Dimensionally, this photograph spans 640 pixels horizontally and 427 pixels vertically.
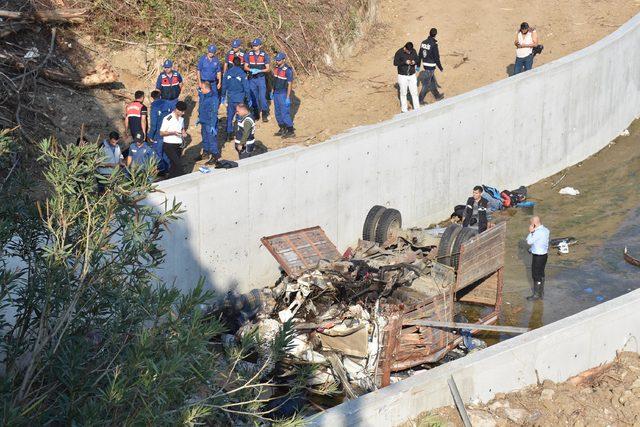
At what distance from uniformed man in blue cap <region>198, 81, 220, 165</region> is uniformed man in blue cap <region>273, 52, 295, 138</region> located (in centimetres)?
151

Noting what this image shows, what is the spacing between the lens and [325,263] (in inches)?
554

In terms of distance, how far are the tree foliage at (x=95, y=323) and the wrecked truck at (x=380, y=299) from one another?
165 inches

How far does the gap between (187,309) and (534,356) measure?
19.0ft

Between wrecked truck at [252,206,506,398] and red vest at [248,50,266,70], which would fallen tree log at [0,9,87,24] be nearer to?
red vest at [248,50,266,70]

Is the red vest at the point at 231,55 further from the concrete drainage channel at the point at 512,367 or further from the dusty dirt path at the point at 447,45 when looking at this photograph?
the concrete drainage channel at the point at 512,367

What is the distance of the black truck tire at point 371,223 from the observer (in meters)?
16.5

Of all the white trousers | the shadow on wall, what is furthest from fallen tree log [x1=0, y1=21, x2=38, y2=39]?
the white trousers

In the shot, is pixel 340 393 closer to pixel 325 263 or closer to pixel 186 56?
pixel 325 263

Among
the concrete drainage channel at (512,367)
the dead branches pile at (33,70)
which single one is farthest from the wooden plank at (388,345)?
the dead branches pile at (33,70)

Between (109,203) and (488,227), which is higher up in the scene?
(109,203)

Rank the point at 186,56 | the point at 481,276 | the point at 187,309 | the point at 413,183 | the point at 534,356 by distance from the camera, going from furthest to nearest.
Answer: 1. the point at 186,56
2. the point at 413,183
3. the point at 481,276
4. the point at 534,356
5. the point at 187,309

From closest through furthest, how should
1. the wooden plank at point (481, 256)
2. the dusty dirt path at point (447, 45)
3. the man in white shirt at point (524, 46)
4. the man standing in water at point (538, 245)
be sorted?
the wooden plank at point (481, 256) → the man standing in water at point (538, 245) → the dusty dirt path at point (447, 45) → the man in white shirt at point (524, 46)

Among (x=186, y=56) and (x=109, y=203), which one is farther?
(x=186, y=56)

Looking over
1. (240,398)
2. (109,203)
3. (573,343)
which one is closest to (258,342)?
(240,398)
